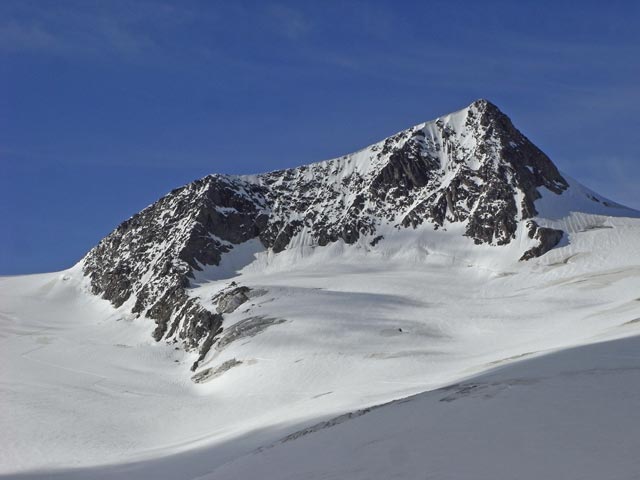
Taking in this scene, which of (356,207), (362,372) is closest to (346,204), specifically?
(356,207)

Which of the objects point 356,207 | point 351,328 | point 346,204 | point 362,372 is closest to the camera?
point 362,372

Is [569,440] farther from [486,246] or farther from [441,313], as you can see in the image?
[486,246]

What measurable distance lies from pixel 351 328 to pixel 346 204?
54.9m

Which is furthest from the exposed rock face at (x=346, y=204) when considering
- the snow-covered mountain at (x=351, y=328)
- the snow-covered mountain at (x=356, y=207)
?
the snow-covered mountain at (x=351, y=328)

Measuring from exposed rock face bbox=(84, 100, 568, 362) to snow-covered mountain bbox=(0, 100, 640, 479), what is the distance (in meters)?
0.41

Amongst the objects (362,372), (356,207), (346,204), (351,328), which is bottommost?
(362,372)

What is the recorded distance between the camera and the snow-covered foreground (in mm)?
21141

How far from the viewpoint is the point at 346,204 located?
4966 inches

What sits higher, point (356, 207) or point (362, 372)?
point (356, 207)

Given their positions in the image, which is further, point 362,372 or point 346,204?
point 346,204

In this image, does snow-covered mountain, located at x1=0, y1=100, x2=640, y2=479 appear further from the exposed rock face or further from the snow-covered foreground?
the exposed rock face

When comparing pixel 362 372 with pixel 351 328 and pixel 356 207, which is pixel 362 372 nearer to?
pixel 351 328

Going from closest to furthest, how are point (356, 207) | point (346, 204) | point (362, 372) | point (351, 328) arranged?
1. point (362, 372)
2. point (351, 328)
3. point (356, 207)
4. point (346, 204)

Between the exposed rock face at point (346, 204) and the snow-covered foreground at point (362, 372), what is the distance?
4281 millimetres
